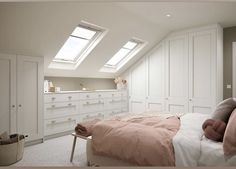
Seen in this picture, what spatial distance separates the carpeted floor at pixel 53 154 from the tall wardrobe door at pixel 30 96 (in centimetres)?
30

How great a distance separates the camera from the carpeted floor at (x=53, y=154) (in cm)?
269

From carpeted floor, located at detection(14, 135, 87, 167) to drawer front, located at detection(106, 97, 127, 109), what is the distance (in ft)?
5.23

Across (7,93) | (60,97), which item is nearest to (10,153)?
(7,93)

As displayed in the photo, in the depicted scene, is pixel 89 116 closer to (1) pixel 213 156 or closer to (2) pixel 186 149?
(2) pixel 186 149

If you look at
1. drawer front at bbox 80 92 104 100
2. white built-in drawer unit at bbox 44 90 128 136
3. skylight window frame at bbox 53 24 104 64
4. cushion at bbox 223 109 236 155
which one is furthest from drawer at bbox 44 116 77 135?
cushion at bbox 223 109 236 155

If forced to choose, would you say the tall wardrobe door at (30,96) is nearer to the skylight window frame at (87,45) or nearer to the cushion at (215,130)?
the skylight window frame at (87,45)

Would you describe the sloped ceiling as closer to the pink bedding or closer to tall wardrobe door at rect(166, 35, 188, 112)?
tall wardrobe door at rect(166, 35, 188, 112)

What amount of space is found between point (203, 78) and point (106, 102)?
2340mm

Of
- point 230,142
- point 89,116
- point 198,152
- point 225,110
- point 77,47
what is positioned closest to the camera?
point 230,142

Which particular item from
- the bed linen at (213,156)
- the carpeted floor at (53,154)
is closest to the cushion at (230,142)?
the bed linen at (213,156)

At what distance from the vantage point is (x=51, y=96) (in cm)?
385

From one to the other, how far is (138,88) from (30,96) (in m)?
2.96

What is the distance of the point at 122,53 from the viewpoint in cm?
543

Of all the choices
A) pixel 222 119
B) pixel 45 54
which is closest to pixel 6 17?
pixel 45 54
